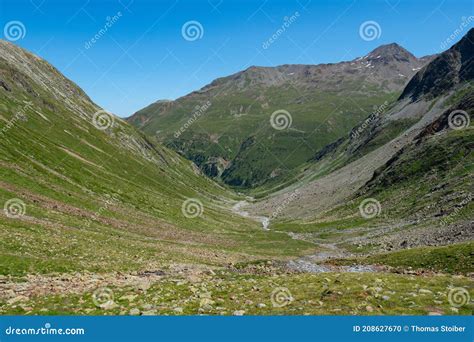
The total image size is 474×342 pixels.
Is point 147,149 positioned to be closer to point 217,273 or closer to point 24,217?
point 24,217

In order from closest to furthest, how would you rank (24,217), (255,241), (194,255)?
(24,217) < (194,255) < (255,241)

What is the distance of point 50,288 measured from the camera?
24.0 meters

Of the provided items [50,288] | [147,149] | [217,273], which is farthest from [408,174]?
[147,149]

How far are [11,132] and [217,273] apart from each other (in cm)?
6688
